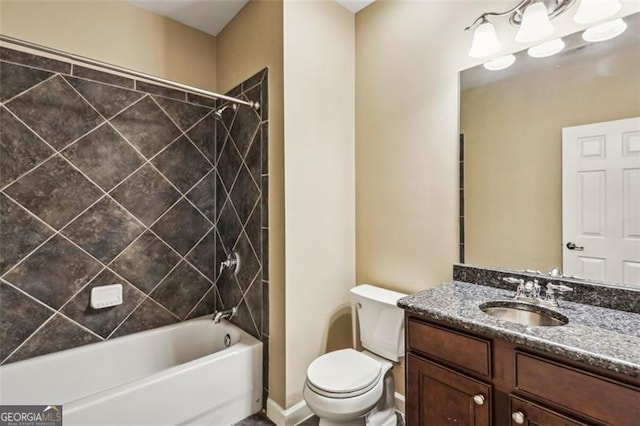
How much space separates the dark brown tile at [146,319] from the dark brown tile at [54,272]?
1.24ft

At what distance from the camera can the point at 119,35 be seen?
2057 mm

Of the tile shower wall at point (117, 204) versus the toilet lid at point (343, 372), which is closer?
the toilet lid at point (343, 372)

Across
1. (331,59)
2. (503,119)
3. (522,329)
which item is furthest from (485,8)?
(522,329)

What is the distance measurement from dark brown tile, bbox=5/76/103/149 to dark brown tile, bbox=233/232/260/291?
3.91 feet

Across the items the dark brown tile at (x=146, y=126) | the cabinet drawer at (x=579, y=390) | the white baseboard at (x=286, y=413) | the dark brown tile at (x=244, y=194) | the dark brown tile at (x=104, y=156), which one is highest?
the dark brown tile at (x=146, y=126)

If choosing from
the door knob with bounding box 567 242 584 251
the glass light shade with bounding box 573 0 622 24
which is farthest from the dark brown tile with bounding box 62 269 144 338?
the glass light shade with bounding box 573 0 622 24

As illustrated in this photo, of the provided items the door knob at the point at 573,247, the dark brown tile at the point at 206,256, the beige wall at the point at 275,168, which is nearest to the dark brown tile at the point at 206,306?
the dark brown tile at the point at 206,256

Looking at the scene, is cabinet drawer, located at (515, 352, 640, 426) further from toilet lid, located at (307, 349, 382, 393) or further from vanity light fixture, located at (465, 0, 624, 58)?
vanity light fixture, located at (465, 0, 624, 58)

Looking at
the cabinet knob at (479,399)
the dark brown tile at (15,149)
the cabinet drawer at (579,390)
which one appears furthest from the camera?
the dark brown tile at (15,149)

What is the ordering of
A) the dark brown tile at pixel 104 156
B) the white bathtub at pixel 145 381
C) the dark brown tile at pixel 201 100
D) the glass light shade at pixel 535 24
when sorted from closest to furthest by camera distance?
the glass light shade at pixel 535 24
the white bathtub at pixel 145 381
the dark brown tile at pixel 104 156
the dark brown tile at pixel 201 100

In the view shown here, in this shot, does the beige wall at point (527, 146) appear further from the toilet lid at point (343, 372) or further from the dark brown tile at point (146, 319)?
the dark brown tile at point (146, 319)

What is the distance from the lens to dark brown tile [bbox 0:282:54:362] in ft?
5.53

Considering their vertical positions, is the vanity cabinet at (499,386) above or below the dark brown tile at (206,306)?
above

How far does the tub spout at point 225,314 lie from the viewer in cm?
212
